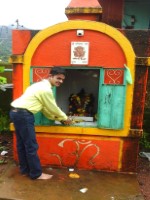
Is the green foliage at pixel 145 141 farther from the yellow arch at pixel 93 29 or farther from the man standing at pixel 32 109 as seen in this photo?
the man standing at pixel 32 109

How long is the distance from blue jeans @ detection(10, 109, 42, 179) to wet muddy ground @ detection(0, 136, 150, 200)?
0.21 metres

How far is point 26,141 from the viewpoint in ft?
14.0

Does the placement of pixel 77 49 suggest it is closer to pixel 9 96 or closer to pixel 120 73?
pixel 120 73

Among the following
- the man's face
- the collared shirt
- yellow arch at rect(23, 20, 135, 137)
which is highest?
yellow arch at rect(23, 20, 135, 137)

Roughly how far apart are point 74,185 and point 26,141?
3.69ft

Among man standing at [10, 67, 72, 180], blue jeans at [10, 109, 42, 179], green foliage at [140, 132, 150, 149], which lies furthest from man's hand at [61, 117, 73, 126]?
green foliage at [140, 132, 150, 149]

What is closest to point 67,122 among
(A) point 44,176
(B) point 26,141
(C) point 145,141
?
(B) point 26,141

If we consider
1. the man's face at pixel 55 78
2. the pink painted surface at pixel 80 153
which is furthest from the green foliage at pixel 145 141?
A: the man's face at pixel 55 78

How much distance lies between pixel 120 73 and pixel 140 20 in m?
3.84

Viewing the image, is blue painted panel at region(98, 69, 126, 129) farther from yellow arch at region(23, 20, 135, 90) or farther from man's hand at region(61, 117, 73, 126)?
man's hand at region(61, 117, 73, 126)

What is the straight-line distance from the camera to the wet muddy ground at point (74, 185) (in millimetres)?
4082

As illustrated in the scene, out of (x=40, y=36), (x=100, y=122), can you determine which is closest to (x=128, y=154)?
(x=100, y=122)

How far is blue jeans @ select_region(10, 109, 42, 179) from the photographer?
416cm

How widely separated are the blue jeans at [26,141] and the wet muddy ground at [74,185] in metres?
0.21
